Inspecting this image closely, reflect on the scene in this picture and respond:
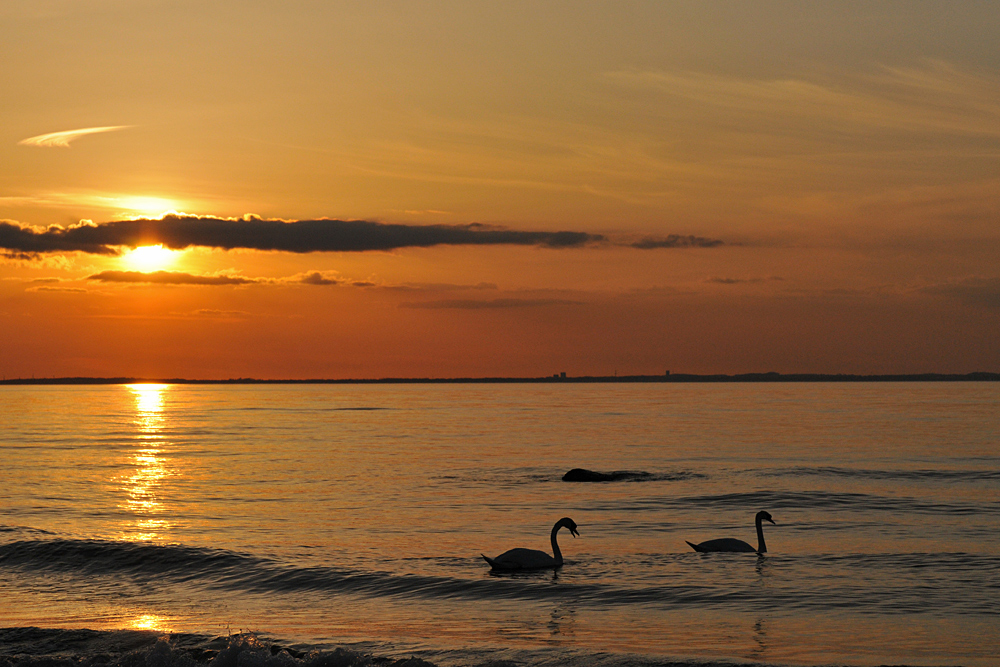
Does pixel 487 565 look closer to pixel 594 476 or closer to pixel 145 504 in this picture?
pixel 145 504

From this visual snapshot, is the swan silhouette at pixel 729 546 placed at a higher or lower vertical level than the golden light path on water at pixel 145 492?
higher

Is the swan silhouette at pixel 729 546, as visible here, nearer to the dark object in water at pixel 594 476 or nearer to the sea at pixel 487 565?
the sea at pixel 487 565

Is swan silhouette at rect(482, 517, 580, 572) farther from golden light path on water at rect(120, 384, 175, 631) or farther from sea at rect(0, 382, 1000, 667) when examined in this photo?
golden light path on water at rect(120, 384, 175, 631)

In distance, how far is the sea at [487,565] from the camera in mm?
15477

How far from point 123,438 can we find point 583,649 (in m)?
69.5

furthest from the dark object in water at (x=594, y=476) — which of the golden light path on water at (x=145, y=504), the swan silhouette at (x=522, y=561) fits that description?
the swan silhouette at (x=522, y=561)

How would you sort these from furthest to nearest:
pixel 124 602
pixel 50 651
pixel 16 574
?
pixel 16 574, pixel 124 602, pixel 50 651

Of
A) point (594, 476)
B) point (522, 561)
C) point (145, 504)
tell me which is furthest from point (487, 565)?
point (594, 476)

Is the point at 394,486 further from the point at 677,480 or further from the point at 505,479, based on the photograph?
the point at 677,480

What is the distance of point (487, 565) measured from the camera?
2288cm

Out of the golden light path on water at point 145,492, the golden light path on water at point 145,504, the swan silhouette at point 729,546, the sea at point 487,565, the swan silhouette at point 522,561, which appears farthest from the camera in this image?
the golden light path on water at point 145,492

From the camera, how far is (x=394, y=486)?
4038 cm

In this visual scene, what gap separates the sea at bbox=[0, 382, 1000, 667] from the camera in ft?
50.8

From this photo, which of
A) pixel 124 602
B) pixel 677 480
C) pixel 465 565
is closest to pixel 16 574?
pixel 124 602
